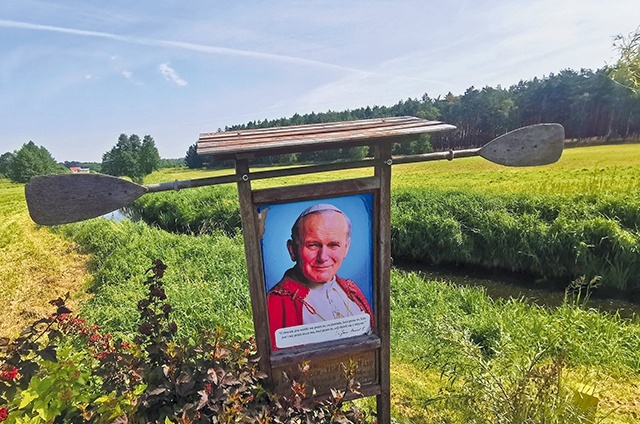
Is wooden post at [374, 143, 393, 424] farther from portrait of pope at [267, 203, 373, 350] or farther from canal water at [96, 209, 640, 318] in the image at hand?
canal water at [96, 209, 640, 318]

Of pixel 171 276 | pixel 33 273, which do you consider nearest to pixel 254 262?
pixel 171 276

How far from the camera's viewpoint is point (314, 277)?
2619mm

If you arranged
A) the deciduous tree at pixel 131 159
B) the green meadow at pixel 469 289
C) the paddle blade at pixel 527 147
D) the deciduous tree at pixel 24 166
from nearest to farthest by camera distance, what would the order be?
the paddle blade at pixel 527 147 → the green meadow at pixel 469 289 → the deciduous tree at pixel 131 159 → the deciduous tree at pixel 24 166

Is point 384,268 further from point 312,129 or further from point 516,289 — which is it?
point 516,289

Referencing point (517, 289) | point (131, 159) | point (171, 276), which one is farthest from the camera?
point (131, 159)

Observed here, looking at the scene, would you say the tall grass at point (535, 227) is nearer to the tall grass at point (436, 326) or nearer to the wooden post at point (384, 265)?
the tall grass at point (436, 326)

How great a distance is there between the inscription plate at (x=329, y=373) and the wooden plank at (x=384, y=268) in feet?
0.29

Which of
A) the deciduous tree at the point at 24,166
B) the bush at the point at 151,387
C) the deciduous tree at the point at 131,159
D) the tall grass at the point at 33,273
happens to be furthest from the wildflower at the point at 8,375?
the deciduous tree at the point at 24,166

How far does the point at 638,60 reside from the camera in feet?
15.2

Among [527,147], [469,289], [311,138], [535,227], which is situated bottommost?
[469,289]

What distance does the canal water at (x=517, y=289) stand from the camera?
728 centimetres

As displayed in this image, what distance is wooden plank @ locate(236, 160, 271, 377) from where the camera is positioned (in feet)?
7.55

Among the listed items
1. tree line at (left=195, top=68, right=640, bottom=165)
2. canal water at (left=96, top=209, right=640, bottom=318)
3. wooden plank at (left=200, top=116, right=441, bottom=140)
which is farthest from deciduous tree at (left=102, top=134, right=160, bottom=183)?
wooden plank at (left=200, top=116, right=441, bottom=140)

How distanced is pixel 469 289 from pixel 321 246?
18.7ft
